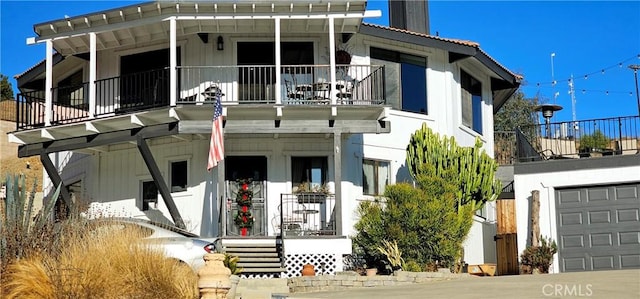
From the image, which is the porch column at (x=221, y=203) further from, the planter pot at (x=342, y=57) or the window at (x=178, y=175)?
the planter pot at (x=342, y=57)

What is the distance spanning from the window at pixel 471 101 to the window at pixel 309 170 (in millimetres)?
5157

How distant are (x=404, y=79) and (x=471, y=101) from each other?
317 cm

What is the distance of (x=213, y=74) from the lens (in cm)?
2081

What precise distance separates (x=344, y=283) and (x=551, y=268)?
5392 millimetres

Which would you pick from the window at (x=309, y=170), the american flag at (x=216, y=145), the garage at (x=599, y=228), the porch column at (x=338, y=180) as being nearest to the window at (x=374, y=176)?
the window at (x=309, y=170)

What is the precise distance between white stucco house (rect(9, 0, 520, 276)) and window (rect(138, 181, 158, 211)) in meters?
0.03

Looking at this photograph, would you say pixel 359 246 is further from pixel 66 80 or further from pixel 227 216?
pixel 66 80

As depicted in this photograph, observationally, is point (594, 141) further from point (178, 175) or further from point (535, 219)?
point (178, 175)

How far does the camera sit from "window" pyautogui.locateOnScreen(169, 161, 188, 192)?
20.9m

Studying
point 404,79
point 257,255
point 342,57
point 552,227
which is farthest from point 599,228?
point 257,255

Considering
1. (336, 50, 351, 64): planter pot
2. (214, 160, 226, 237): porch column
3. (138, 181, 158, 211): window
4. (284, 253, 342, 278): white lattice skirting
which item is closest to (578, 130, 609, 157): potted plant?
(336, 50, 351, 64): planter pot

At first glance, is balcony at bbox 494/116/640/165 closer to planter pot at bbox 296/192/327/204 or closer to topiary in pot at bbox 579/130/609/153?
topiary in pot at bbox 579/130/609/153

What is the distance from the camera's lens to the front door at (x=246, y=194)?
65.1 feet

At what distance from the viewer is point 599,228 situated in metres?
18.9
